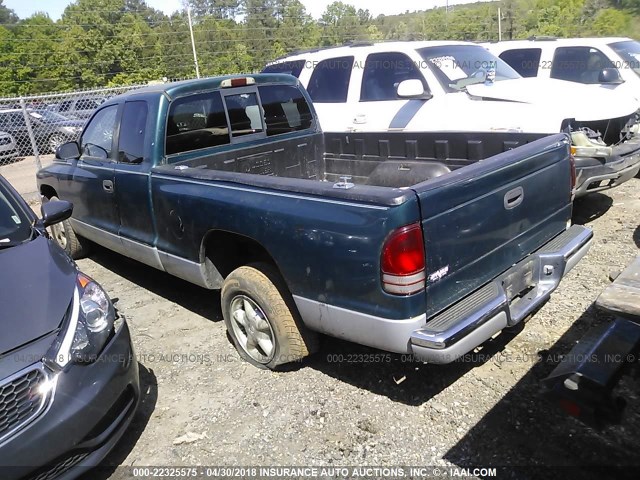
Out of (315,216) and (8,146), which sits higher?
(315,216)

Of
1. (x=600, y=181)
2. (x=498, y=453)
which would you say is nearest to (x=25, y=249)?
(x=498, y=453)

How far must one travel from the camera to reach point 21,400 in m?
2.41

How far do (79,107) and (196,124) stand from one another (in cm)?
1449

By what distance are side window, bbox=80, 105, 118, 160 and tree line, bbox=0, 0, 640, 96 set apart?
151 ft

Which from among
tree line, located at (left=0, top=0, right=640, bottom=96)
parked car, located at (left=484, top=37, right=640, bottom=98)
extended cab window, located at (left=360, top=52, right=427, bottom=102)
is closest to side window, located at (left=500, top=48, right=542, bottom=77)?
parked car, located at (left=484, top=37, right=640, bottom=98)

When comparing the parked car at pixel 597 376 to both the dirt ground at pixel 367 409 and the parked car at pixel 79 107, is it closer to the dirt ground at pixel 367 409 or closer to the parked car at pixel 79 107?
the dirt ground at pixel 367 409

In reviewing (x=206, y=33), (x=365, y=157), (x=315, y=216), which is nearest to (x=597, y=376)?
(x=315, y=216)

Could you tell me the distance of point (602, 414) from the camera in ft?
7.59

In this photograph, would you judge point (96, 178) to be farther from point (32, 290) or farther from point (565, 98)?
point (565, 98)

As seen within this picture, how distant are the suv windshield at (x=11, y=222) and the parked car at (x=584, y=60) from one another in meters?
7.57

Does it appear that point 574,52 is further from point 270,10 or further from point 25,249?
point 270,10

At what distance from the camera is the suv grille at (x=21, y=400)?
7.72 ft

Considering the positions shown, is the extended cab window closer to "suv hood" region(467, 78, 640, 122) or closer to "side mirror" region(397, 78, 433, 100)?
"side mirror" region(397, 78, 433, 100)

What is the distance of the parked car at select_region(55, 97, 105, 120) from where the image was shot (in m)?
15.4
